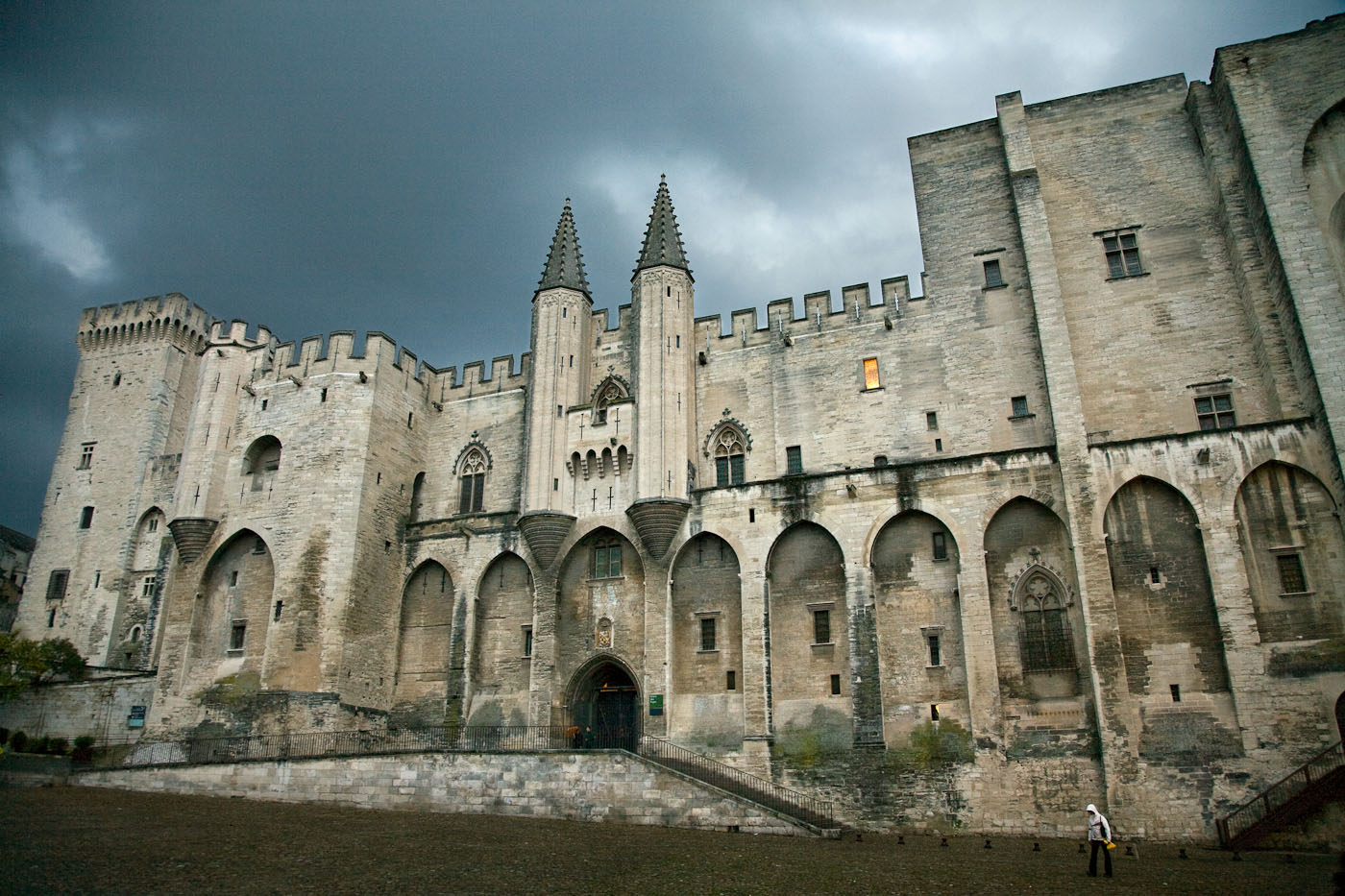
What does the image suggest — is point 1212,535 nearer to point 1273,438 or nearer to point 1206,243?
point 1273,438

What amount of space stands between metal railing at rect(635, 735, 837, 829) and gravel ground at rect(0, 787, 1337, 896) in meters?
1.64

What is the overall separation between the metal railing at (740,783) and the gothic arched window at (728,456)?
26.4 ft

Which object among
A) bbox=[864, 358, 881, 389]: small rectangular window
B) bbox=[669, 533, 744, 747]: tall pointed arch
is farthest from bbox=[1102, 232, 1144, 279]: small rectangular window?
bbox=[669, 533, 744, 747]: tall pointed arch

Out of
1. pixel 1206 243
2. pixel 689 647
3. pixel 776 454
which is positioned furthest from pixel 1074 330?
pixel 689 647

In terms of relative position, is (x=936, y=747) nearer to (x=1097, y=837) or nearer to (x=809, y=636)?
(x=809, y=636)

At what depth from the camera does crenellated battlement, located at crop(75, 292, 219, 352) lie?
39562 millimetres

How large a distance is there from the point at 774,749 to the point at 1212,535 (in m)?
11.4

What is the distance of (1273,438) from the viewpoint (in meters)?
21.4

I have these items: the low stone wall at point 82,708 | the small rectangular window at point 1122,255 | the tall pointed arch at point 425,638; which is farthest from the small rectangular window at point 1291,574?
the low stone wall at point 82,708

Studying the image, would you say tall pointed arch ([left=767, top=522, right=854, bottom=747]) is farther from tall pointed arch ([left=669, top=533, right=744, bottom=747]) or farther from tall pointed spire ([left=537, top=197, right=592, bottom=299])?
tall pointed spire ([left=537, top=197, right=592, bottom=299])

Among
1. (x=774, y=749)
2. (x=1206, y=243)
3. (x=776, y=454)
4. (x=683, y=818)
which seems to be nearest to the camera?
(x=683, y=818)

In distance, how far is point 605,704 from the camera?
2719 cm

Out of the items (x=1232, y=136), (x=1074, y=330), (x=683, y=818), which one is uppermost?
(x=1232, y=136)

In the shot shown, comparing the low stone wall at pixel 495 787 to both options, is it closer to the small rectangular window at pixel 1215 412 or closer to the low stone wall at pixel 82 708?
the low stone wall at pixel 82 708
